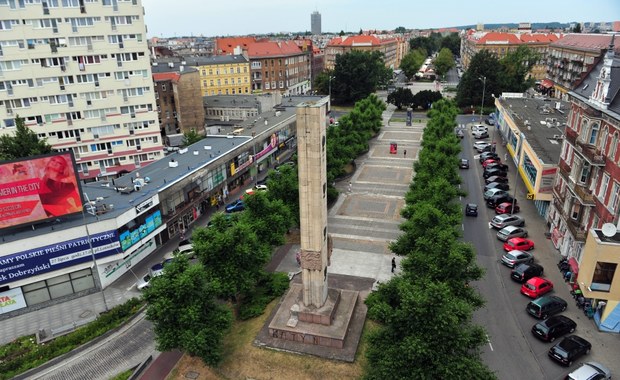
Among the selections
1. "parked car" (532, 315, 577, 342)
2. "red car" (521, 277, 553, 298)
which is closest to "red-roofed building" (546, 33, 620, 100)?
"red car" (521, 277, 553, 298)

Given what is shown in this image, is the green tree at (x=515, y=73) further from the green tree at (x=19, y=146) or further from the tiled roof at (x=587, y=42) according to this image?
the green tree at (x=19, y=146)

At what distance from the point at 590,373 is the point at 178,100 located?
276 feet

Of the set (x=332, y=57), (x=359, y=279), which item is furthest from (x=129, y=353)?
(x=332, y=57)

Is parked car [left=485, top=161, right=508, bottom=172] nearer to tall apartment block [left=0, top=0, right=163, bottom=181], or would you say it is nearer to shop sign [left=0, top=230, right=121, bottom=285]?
tall apartment block [left=0, top=0, right=163, bottom=181]

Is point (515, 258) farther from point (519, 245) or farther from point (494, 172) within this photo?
point (494, 172)

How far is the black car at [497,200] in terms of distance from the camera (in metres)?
55.3

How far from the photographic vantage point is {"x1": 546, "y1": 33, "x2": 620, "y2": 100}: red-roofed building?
97688 mm

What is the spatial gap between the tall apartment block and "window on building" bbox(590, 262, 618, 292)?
62444 millimetres

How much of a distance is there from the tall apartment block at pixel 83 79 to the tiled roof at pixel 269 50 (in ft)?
213

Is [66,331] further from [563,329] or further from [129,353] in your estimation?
[563,329]

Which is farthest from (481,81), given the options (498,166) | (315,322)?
(315,322)

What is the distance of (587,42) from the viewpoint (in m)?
104

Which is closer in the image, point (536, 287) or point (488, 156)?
point (536, 287)

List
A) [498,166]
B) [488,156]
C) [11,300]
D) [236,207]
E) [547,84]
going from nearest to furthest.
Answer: [11,300] → [236,207] → [498,166] → [488,156] → [547,84]
